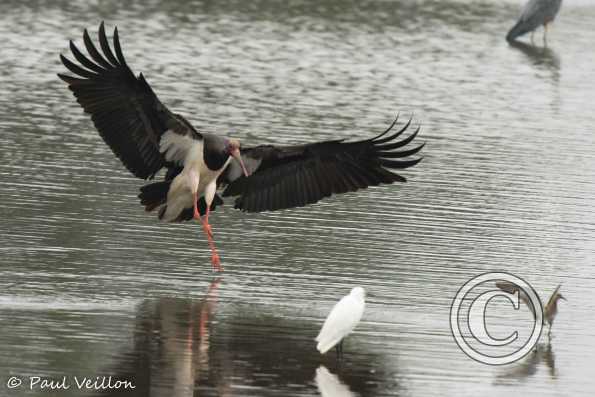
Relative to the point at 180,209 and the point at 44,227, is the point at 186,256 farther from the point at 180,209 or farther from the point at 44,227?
the point at 44,227

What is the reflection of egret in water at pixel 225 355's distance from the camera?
8.23 meters

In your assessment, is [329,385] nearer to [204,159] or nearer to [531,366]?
[531,366]

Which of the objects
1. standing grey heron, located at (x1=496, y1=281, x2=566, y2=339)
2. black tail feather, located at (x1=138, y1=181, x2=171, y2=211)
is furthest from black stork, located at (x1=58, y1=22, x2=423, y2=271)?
standing grey heron, located at (x1=496, y1=281, x2=566, y2=339)

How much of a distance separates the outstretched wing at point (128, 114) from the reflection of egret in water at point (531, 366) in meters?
3.41

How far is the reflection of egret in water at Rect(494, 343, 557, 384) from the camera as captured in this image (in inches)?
348

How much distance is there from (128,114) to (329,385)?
371 cm

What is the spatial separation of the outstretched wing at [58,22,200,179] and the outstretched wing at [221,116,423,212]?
0.61m

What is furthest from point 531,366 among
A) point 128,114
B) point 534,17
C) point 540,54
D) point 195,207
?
point 534,17

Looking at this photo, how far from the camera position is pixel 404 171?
1534 cm

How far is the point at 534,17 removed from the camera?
28.8 meters

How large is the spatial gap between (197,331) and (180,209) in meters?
2.47

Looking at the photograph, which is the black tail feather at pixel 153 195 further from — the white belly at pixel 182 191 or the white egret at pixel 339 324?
the white egret at pixel 339 324

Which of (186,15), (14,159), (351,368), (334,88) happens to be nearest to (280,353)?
(351,368)

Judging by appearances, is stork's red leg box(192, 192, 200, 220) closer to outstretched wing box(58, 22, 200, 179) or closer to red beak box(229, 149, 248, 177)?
outstretched wing box(58, 22, 200, 179)
